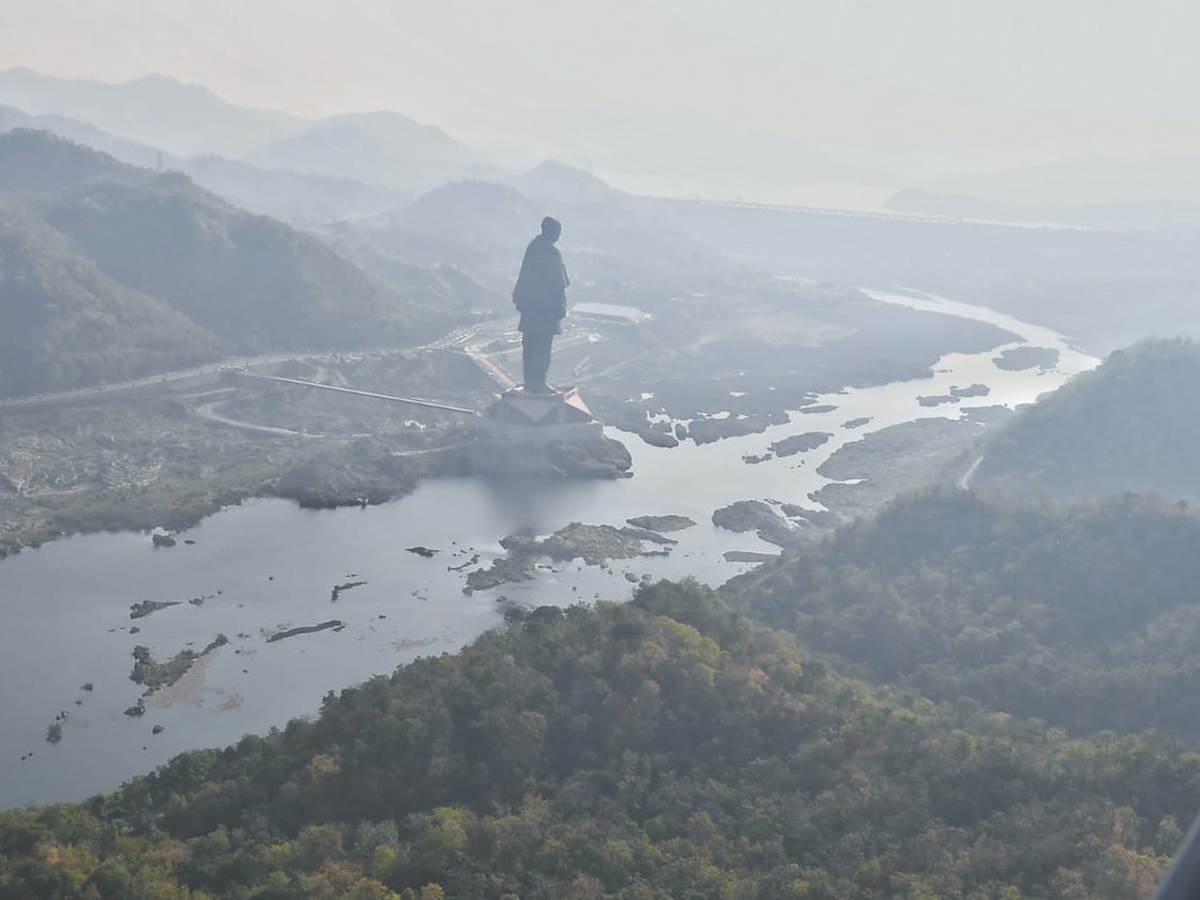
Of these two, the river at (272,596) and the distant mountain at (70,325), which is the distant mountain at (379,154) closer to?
the distant mountain at (70,325)

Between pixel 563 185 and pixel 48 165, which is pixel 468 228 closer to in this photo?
pixel 48 165

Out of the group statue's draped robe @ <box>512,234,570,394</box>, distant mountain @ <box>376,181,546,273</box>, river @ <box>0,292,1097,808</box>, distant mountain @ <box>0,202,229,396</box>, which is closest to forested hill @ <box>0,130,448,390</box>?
distant mountain @ <box>0,202,229,396</box>

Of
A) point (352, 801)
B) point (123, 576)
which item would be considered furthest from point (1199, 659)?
point (123, 576)

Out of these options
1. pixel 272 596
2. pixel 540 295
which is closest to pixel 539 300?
pixel 540 295

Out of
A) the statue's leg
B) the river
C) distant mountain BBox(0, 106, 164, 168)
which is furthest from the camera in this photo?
distant mountain BBox(0, 106, 164, 168)

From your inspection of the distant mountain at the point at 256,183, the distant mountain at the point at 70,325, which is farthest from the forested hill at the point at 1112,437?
the distant mountain at the point at 256,183

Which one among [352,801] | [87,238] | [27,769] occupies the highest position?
[87,238]

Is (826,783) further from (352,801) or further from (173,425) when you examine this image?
(173,425)

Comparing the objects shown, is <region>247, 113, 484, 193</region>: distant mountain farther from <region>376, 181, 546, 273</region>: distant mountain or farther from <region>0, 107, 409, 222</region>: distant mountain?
<region>376, 181, 546, 273</region>: distant mountain
